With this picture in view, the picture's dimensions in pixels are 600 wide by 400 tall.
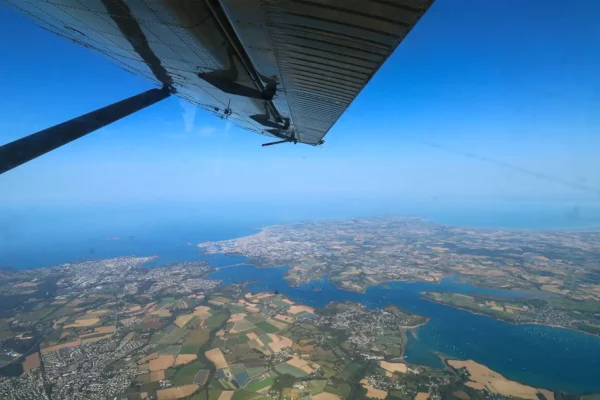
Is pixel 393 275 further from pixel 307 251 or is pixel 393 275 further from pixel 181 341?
pixel 181 341

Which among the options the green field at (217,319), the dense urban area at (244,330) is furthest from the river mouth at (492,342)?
the green field at (217,319)

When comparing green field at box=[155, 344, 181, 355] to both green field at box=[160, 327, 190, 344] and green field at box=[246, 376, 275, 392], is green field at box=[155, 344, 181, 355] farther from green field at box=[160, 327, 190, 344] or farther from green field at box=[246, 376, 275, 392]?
green field at box=[246, 376, 275, 392]

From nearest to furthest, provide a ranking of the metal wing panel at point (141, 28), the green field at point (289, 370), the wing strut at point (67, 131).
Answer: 1. the metal wing panel at point (141, 28)
2. the wing strut at point (67, 131)
3. the green field at point (289, 370)

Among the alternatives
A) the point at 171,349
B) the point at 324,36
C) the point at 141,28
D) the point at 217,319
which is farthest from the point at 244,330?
the point at 324,36

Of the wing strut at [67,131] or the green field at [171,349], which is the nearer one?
the wing strut at [67,131]

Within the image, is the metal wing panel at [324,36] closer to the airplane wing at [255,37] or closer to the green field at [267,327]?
the airplane wing at [255,37]

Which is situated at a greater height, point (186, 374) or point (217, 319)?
point (186, 374)

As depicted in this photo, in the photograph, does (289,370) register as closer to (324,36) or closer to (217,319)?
(217,319)
